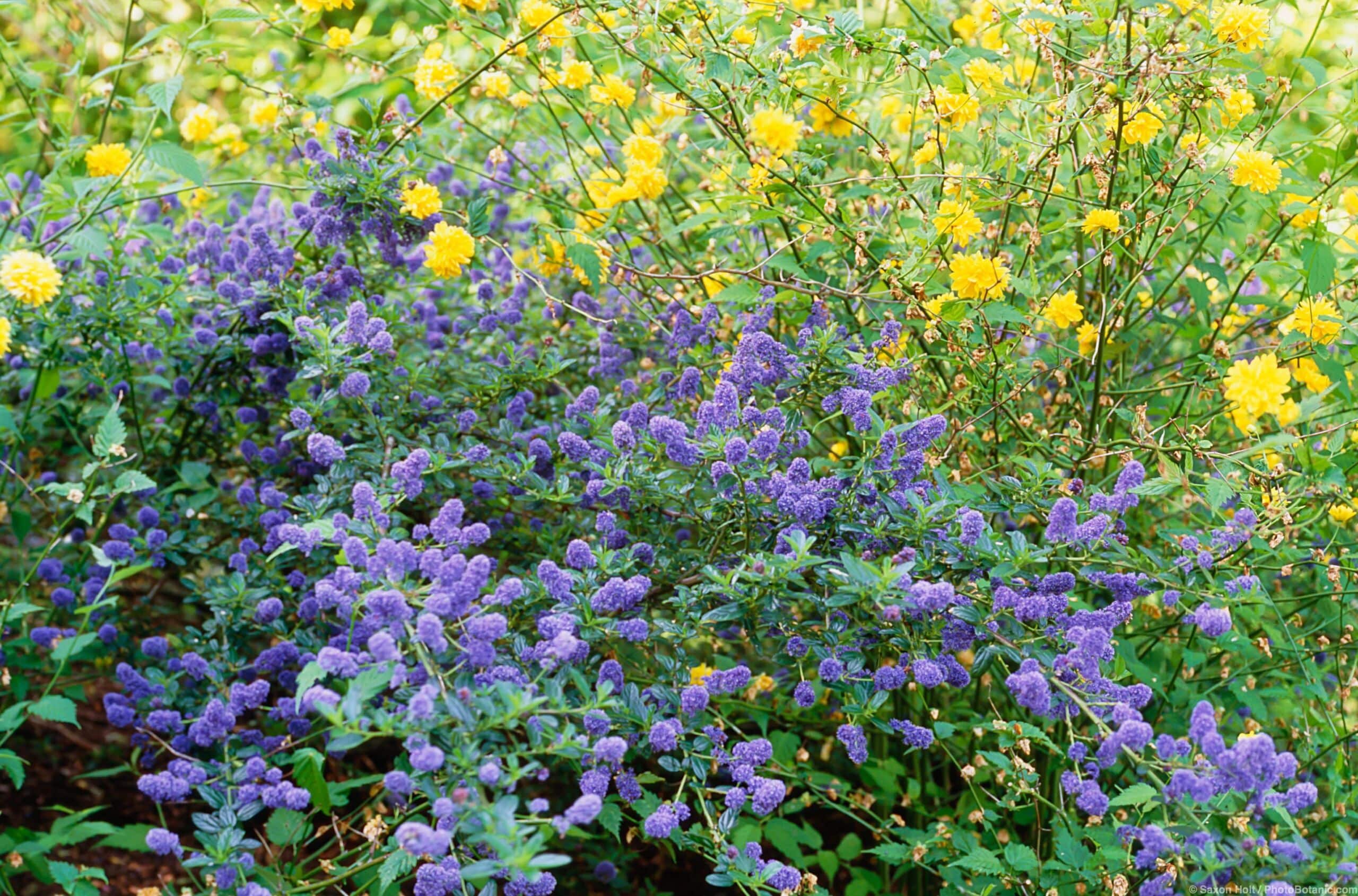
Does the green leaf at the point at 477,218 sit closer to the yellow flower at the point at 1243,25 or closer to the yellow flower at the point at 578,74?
the yellow flower at the point at 578,74

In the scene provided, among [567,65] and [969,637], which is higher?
[567,65]

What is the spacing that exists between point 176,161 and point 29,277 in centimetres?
35

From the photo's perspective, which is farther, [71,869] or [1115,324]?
[1115,324]

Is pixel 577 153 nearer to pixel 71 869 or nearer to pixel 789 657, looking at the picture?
pixel 789 657

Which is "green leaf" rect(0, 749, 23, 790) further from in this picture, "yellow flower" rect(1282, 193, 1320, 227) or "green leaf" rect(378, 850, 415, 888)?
"yellow flower" rect(1282, 193, 1320, 227)

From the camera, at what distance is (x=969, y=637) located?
188cm

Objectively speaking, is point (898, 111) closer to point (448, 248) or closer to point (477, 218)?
point (477, 218)

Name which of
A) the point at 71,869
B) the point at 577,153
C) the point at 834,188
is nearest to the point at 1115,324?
the point at 834,188

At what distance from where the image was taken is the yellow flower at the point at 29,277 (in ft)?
6.95

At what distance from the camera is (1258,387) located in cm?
183

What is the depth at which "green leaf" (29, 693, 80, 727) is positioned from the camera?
2037 mm

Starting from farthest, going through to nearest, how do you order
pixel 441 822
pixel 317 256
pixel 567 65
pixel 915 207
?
pixel 317 256 → pixel 567 65 → pixel 915 207 → pixel 441 822

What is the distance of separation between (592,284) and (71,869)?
1.50 m

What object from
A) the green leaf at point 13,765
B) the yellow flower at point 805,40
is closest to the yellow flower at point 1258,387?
the yellow flower at point 805,40
